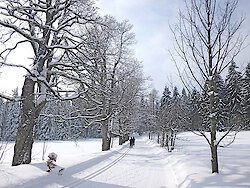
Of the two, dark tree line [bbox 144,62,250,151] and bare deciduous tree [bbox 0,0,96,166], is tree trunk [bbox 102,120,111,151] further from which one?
bare deciduous tree [bbox 0,0,96,166]

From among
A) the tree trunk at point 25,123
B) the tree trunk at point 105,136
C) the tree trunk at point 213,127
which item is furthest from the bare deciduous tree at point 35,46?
the tree trunk at point 105,136

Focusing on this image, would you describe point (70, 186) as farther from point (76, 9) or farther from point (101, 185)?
point (76, 9)

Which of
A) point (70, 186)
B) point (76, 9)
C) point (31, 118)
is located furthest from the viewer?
point (76, 9)

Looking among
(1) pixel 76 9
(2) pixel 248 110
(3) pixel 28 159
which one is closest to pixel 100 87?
(1) pixel 76 9

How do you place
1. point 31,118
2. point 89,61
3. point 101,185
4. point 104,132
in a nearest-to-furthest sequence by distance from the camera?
point 101,185 → point 31,118 → point 89,61 → point 104,132

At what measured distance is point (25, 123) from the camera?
30.5ft

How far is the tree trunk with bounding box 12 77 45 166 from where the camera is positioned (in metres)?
9.20

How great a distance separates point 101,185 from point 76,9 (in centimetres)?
682

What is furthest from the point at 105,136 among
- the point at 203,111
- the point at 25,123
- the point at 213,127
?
the point at 213,127

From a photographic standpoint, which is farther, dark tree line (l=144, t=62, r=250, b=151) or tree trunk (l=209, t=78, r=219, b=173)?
dark tree line (l=144, t=62, r=250, b=151)

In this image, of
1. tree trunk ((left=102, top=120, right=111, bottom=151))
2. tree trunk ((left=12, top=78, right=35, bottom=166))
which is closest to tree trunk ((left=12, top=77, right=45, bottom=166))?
tree trunk ((left=12, top=78, right=35, bottom=166))

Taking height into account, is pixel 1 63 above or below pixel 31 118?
above

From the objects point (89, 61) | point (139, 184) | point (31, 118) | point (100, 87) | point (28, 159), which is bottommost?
point (139, 184)

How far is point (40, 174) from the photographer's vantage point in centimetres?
784
